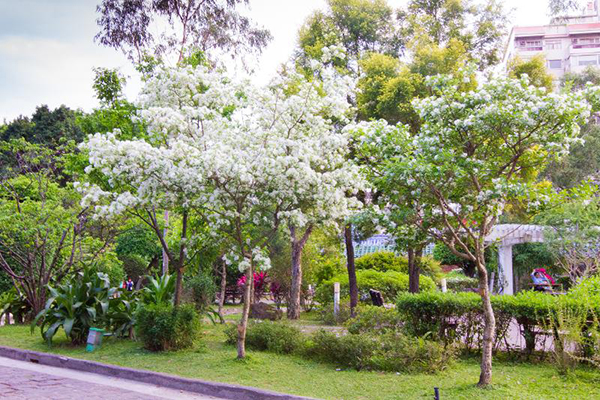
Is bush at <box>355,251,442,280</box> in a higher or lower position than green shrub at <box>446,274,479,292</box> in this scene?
higher

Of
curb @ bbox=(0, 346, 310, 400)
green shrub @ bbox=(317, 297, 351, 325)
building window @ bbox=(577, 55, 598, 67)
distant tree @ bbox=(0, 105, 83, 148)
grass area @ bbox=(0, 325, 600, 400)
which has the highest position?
building window @ bbox=(577, 55, 598, 67)

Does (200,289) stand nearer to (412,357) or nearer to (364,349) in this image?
(364,349)

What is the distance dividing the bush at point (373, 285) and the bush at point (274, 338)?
7462 millimetres

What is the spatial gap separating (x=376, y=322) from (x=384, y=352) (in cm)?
177

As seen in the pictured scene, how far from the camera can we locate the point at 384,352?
8156 mm

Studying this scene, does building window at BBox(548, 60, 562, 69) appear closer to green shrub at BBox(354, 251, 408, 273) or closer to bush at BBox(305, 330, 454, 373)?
green shrub at BBox(354, 251, 408, 273)

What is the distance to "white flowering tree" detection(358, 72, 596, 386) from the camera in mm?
6660

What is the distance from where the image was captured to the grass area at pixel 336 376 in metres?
6.64

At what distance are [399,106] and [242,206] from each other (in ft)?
24.8

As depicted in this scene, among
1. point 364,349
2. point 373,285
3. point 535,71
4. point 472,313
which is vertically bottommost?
point 364,349

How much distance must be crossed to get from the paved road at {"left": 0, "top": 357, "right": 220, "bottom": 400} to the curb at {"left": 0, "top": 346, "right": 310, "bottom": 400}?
0.39 feet

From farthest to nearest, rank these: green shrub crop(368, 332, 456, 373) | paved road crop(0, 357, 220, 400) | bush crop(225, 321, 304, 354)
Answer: bush crop(225, 321, 304, 354) < green shrub crop(368, 332, 456, 373) < paved road crop(0, 357, 220, 400)

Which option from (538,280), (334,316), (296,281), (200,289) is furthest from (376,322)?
(538,280)

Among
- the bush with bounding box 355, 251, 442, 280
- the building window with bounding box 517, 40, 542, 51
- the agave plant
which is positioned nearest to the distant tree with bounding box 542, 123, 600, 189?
the bush with bounding box 355, 251, 442, 280
